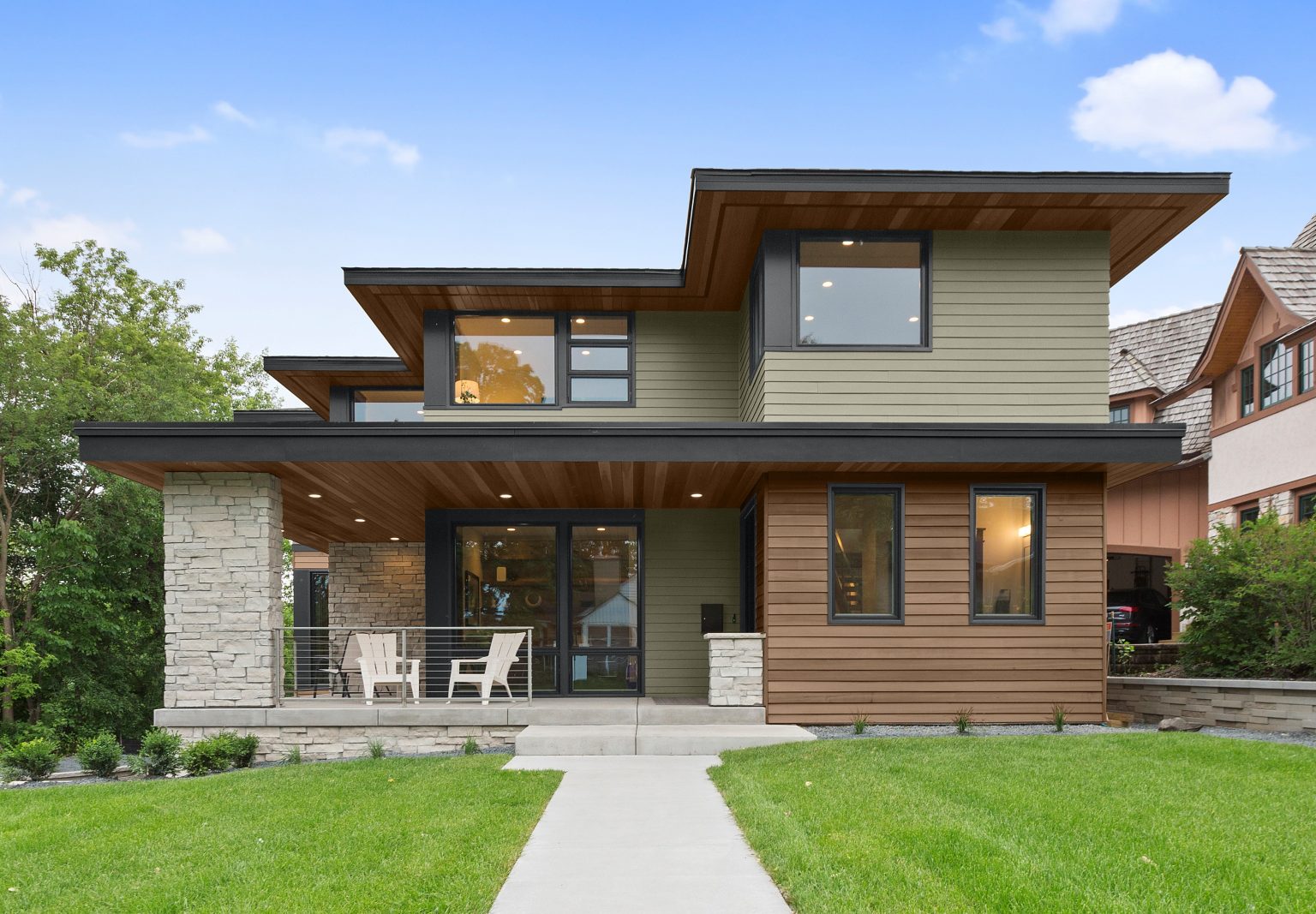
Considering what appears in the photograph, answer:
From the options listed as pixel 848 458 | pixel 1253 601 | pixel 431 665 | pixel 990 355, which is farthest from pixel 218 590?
pixel 1253 601

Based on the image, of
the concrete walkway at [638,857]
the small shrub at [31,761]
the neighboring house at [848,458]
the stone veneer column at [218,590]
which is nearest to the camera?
the concrete walkway at [638,857]

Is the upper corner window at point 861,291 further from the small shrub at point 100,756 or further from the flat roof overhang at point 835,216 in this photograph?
the small shrub at point 100,756

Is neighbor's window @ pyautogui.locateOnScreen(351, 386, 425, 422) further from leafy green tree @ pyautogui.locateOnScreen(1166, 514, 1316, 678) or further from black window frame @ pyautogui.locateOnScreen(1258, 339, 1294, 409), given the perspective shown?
black window frame @ pyautogui.locateOnScreen(1258, 339, 1294, 409)

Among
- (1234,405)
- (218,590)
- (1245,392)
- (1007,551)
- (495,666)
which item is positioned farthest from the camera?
(1234,405)

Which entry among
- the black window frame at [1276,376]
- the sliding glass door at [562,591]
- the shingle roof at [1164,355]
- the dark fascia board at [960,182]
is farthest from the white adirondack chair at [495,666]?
the shingle roof at [1164,355]

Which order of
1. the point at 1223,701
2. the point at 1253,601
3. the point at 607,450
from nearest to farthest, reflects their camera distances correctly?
the point at 607,450 → the point at 1223,701 → the point at 1253,601

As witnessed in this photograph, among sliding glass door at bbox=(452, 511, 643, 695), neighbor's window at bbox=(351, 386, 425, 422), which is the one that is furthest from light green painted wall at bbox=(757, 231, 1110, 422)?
neighbor's window at bbox=(351, 386, 425, 422)

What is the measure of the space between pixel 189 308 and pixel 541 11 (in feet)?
41.2

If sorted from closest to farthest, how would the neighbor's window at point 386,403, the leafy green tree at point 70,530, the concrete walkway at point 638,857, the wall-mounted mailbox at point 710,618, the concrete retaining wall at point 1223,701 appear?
the concrete walkway at point 638,857 < the concrete retaining wall at point 1223,701 < the wall-mounted mailbox at point 710,618 < the neighbor's window at point 386,403 < the leafy green tree at point 70,530

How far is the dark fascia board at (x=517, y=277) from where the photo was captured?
36.6 ft

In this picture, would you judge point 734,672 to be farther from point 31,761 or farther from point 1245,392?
point 1245,392

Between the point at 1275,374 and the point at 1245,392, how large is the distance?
3.38 feet

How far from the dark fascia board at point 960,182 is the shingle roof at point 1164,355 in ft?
37.2

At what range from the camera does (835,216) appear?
9711 millimetres
